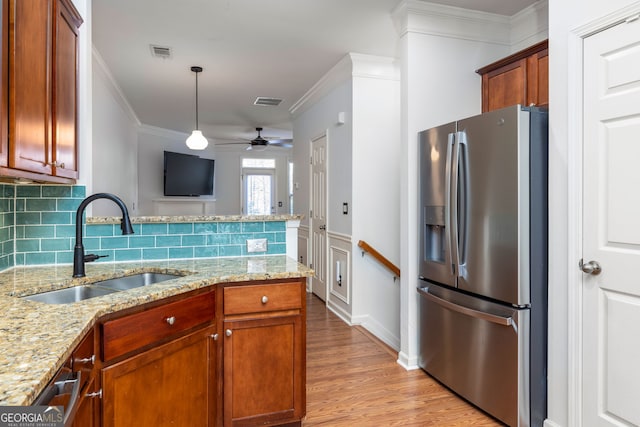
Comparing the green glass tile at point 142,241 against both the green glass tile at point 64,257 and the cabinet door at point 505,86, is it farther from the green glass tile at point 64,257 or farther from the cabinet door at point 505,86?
the cabinet door at point 505,86

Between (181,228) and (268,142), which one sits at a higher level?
(268,142)

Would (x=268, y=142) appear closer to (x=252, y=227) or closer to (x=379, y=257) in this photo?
(x=379, y=257)

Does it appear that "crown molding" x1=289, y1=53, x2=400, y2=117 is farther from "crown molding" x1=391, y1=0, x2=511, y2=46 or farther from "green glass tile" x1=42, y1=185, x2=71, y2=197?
"green glass tile" x1=42, y1=185, x2=71, y2=197

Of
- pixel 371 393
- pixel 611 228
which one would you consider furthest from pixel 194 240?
pixel 611 228

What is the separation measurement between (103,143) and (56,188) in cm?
268

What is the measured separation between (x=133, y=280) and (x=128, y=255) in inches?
10.4

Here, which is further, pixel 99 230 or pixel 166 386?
pixel 99 230

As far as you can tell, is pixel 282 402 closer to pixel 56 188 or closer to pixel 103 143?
pixel 56 188

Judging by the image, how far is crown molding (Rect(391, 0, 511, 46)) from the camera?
2943 millimetres

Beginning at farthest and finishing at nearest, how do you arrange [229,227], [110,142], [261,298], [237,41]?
[110,142] < [237,41] < [229,227] < [261,298]

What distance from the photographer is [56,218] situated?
2.15 meters

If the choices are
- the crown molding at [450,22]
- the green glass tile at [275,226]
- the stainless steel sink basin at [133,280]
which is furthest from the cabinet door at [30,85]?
the crown molding at [450,22]

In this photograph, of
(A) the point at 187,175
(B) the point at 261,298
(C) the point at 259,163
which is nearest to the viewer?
(B) the point at 261,298

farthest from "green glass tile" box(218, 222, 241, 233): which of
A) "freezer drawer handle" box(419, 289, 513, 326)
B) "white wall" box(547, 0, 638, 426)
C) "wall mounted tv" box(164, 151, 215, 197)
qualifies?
"wall mounted tv" box(164, 151, 215, 197)
